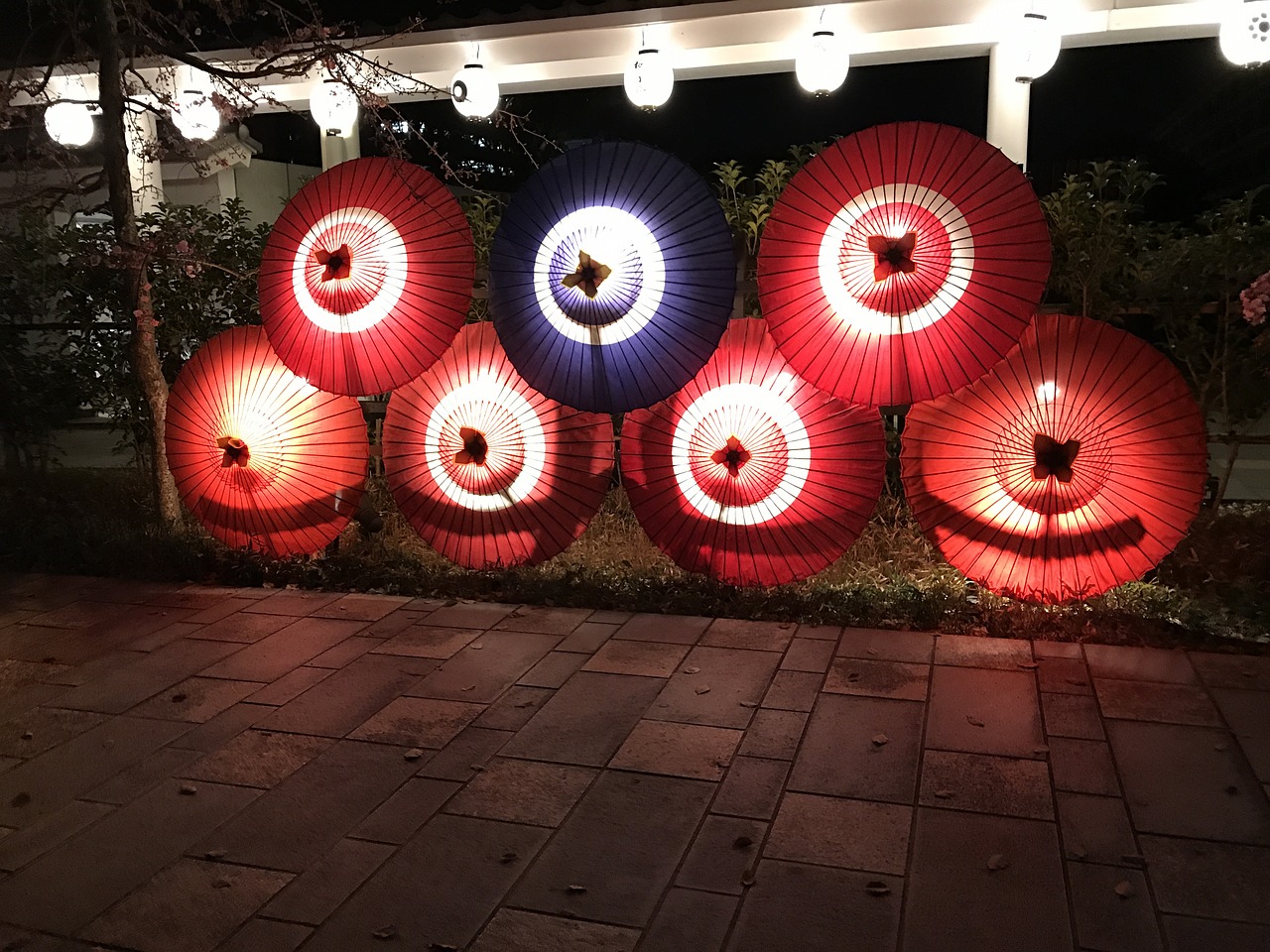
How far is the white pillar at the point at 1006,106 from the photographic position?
7.70 metres

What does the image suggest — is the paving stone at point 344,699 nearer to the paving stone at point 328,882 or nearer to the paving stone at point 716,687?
the paving stone at point 328,882

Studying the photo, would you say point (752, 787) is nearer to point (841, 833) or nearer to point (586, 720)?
point (841, 833)

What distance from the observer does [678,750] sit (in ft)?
12.9

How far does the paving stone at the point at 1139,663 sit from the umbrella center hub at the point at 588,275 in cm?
306

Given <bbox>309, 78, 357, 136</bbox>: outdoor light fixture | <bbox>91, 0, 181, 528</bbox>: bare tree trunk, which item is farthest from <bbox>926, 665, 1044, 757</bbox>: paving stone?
<bbox>309, 78, 357, 136</bbox>: outdoor light fixture

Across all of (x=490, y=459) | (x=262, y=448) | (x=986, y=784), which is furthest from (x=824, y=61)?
(x=986, y=784)

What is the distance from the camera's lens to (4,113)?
6559 millimetres

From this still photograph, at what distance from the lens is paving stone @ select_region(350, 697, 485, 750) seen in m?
4.07

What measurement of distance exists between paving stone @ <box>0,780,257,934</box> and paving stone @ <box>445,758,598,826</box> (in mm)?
838

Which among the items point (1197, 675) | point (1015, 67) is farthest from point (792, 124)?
point (1197, 675)

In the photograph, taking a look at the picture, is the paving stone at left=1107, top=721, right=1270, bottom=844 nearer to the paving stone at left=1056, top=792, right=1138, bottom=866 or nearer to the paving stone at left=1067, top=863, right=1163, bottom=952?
the paving stone at left=1056, top=792, right=1138, bottom=866

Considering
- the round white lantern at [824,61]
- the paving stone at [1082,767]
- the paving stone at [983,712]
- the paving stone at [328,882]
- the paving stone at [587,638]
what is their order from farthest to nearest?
1. the round white lantern at [824,61]
2. the paving stone at [587,638]
3. the paving stone at [983,712]
4. the paving stone at [1082,767]
5. the paving stone at [328,882]

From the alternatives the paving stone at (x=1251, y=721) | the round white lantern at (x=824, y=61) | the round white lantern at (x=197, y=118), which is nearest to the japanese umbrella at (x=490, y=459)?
the round white lantern at (x=197, y=118)

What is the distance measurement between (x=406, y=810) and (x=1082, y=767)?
8.18ft
